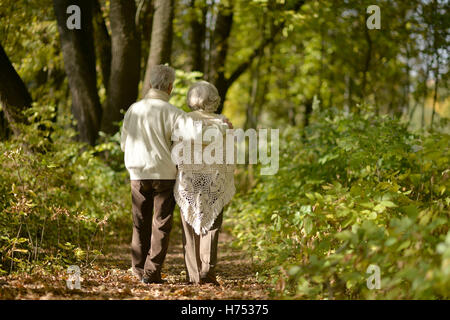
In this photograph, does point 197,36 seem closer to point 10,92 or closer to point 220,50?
point 220,50

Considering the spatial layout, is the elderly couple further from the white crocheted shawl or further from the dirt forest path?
the dirt forest path

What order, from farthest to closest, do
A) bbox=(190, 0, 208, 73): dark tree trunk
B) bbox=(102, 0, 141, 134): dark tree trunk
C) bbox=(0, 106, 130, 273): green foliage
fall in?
1. bbox=(190, 0, 208, 73): dark tree trunk
2. bbox=(102, 0, 141, 134): dark tree trunk
3. bbox=(0, 106, 130, 273): green foliage

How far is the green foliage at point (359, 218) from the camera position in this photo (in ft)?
10.9

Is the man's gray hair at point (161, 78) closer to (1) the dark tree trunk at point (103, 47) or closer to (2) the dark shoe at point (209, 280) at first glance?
(2) the dark shoe at point (209, 280)

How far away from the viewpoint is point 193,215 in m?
4.93

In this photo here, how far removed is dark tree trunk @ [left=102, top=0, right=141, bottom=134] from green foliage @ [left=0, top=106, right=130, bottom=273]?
896 mm

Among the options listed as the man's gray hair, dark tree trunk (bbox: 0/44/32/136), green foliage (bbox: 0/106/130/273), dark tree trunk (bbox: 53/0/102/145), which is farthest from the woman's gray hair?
dark tree trunk (bbox: 53/0/102/145)

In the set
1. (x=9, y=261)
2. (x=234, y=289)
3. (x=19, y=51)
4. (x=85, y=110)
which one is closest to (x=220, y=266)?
(x=234, y=289)

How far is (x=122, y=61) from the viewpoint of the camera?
913 centimetres

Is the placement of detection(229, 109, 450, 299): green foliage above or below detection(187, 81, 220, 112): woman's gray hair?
below

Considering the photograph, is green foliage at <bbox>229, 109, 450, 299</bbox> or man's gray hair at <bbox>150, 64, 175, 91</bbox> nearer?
green foliage at <bbox>229, 109, 450, 299</bbox>

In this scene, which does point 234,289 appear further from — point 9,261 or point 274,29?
point 274,29

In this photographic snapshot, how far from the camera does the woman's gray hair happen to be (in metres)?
4.88

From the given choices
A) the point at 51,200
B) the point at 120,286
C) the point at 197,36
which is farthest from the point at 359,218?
the point at 197,36
